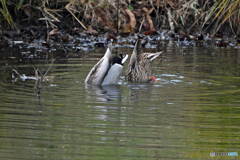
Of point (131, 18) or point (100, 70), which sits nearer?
point (100, 70)

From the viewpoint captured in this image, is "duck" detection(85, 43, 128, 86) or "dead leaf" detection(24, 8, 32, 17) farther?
"dead leaf" detection(24, 8, 32, 17)

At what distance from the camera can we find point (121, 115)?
14.8ft

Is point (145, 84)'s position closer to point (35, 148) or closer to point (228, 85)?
point (228, 85)

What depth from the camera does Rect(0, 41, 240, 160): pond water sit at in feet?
11.0

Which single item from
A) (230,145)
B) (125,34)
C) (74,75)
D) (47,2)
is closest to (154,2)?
(125,34)

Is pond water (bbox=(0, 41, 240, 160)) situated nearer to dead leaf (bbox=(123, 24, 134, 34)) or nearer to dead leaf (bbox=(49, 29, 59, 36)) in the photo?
dead leaf (bbox=(49, 29, 59, 36))

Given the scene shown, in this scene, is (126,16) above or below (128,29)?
above

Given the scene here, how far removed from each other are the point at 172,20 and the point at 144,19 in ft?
3.07

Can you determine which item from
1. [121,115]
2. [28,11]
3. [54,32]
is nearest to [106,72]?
[121,115]

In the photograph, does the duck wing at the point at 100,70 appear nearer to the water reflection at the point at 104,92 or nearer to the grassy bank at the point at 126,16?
the water reflection at the point at 104,92

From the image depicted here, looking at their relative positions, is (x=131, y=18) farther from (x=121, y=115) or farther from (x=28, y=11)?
(x=121, y=115)

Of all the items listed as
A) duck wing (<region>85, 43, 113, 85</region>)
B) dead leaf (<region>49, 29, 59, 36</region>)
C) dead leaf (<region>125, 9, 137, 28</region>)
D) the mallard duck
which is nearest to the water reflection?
duck wing (<region>85, 43, 113, 85</region>)

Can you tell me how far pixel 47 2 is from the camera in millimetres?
11664

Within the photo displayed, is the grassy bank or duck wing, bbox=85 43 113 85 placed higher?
the grassy bank
